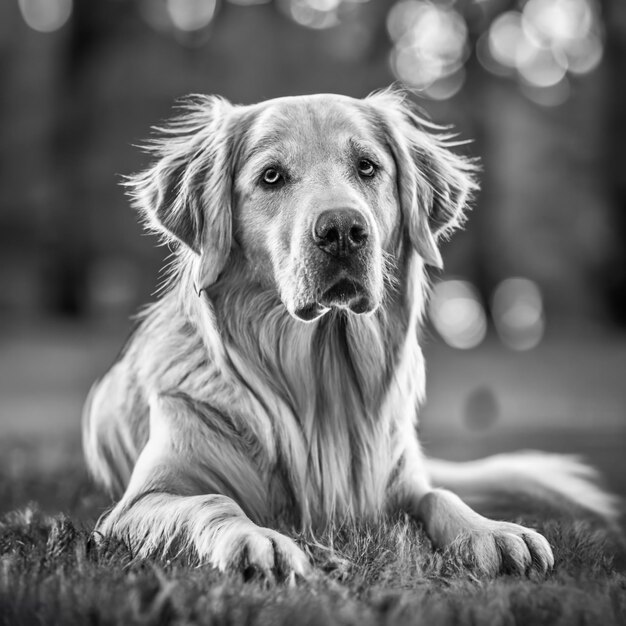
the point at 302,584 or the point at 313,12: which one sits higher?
the point at 313,12

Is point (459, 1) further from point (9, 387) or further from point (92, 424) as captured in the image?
point (92, 424)

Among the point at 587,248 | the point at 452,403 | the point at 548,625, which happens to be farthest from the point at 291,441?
the point at 587,248

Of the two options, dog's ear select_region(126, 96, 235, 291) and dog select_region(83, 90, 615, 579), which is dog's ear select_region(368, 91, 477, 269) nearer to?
dog select_region(83, 90, 615, 579)

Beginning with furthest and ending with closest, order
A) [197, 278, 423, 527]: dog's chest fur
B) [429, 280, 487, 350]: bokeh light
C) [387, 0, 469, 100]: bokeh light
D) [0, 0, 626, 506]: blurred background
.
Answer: [429, 280, 487, 350]: bokeh light, [0, 0, 626, 506]: blurred background, [387, 0, 469, 100]: bokeh light, [197, 278, 423, 527]: dog's chest fur

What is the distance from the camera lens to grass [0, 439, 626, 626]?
90.4 inches

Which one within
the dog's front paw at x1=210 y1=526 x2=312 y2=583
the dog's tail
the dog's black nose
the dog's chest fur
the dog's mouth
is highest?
the dog's black nose

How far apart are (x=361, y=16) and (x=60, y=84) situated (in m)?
6.14

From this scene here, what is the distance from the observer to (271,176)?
349 centimetres

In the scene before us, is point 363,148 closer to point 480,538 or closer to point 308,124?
point 308,124

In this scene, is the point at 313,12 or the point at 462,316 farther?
the point at 462,316

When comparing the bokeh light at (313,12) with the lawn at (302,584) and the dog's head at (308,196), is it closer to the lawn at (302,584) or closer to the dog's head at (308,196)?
the dog's head at (308,196)

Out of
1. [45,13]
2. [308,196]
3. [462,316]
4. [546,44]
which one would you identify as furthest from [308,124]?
[462,316]

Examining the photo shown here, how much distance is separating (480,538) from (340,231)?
4.21 ft

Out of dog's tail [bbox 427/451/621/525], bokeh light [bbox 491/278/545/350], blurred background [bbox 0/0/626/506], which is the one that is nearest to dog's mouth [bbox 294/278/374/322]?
dog's tail [bbox 427/451/621/525]
